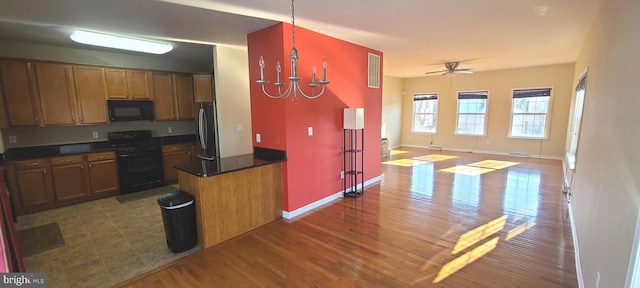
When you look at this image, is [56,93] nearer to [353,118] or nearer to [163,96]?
[163,96]

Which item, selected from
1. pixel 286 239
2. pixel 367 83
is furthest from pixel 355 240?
pixel 367 83

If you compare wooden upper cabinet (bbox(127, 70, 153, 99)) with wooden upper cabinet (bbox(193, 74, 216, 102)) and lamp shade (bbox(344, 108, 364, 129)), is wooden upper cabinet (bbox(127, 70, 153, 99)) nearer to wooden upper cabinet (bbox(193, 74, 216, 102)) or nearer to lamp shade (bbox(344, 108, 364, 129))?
wooden upper cabinet (bbox(193, 74, 216, 102))

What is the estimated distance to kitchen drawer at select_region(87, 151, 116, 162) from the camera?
445cm

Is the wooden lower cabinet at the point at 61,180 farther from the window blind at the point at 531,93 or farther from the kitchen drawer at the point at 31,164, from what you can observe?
the window blind at the point at 531,93

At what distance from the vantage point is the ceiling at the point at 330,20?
8.90ft

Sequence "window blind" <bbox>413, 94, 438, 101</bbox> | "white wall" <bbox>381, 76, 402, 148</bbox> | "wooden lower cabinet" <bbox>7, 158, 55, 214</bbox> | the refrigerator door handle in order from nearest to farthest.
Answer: "wooden lower cabinet" <bbox>7, 158, 55, 214</bbox> → the refrigerator door handle → "white wall" <bbox>381, 76, 402, 148</bbox> → "window blind" <bbox>413, 94, 438, 101</bbox>

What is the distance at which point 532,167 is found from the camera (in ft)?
21.4

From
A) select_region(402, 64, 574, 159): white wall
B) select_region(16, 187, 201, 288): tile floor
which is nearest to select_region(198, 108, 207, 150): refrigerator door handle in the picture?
select_region(16, 187, 201, 288): tile floor

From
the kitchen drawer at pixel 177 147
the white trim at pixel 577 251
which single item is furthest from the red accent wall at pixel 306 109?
the white trim at pixel 577 251

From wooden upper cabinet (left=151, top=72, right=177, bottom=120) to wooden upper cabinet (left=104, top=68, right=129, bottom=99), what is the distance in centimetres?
45

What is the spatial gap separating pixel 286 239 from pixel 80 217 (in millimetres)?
3153

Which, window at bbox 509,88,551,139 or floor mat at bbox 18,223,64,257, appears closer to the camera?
floor mat at bbox 18,223,64,257

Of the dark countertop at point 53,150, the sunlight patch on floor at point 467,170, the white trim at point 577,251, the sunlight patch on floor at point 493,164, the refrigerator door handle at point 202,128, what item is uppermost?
the refrigerator door handle at point 202,128

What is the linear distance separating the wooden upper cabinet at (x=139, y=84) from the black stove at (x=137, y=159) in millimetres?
698
